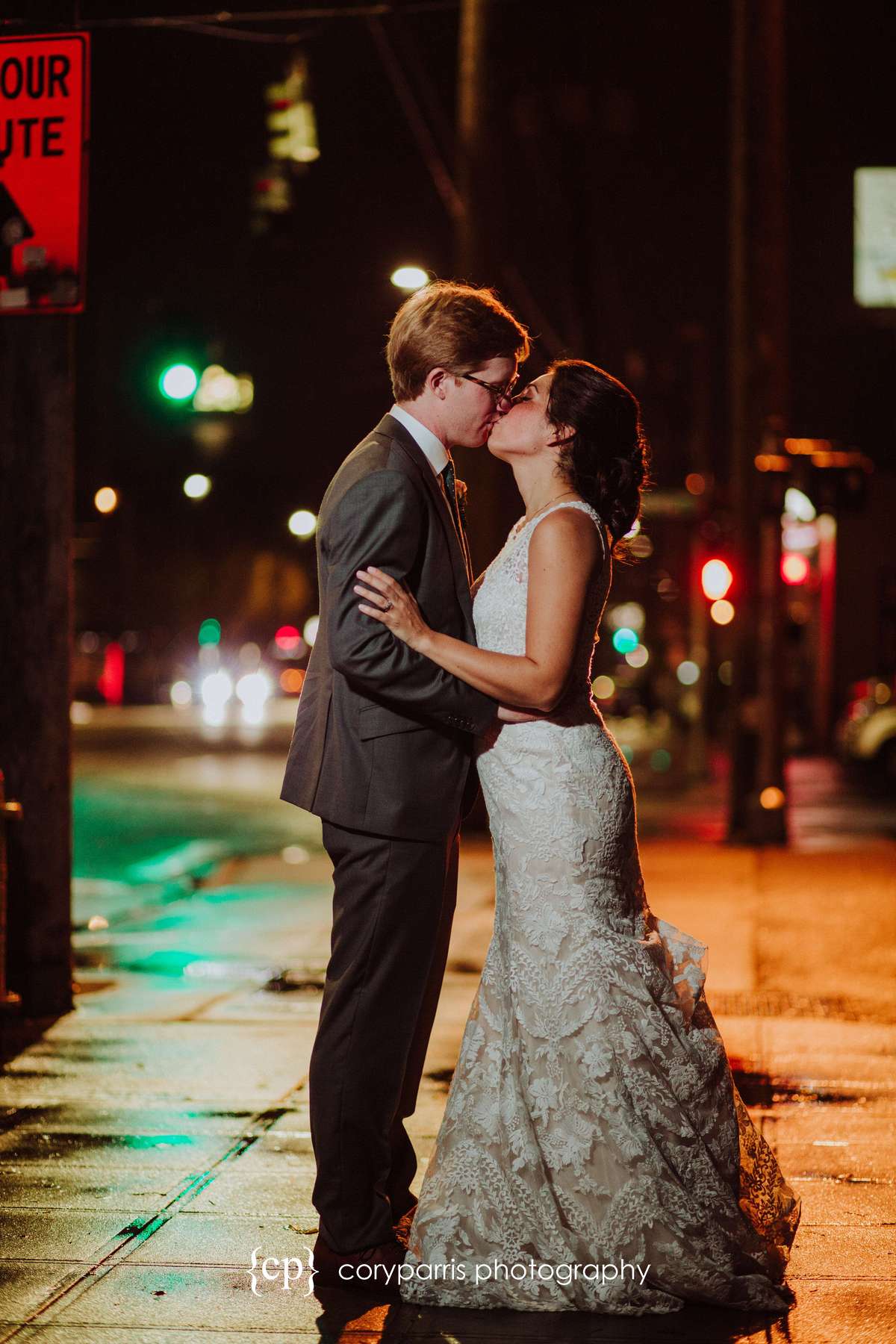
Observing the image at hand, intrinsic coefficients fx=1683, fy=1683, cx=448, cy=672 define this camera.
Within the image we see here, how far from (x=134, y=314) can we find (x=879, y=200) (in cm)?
2220

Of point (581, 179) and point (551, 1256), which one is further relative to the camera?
point (581, 179)

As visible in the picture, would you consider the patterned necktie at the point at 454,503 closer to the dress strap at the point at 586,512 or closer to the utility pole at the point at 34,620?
the dress strap at the point at 586,512

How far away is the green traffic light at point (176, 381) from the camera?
44.5ft

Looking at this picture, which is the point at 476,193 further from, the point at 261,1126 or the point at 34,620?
the point at 261,1126

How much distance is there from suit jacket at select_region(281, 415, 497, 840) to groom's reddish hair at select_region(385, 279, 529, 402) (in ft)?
0.51

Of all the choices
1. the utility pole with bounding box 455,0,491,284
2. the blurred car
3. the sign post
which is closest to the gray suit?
the sign post

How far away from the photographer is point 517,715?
4.15 metres

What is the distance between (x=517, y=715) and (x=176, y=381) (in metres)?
10.0

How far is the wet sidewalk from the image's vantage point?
387 centimetres

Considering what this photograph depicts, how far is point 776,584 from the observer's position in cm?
1520

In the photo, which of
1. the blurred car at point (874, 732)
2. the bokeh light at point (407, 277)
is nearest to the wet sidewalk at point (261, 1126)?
the bokeh light at point (407, 277)

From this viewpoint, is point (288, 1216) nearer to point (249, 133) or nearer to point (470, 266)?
point (470, 266)

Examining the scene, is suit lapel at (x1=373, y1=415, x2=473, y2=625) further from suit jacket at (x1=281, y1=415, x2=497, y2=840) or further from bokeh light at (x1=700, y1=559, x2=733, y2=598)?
bokeh light at (x1=700, y1=559, x2=733, y2=598)

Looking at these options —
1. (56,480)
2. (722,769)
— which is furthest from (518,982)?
(722,769)
